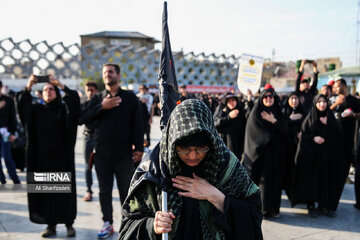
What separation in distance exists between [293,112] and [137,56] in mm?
50659

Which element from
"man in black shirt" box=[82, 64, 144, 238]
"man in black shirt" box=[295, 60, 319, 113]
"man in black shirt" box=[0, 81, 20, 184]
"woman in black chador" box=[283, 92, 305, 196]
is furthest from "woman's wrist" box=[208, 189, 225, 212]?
"man in black shirt" box=[0, 81, 20, 184]

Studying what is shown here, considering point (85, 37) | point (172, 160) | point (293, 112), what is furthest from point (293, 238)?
point (85, 37)

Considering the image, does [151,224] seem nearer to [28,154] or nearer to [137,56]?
[28,154]

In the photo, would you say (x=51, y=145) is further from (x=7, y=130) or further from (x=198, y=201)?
(x=7, y=130)

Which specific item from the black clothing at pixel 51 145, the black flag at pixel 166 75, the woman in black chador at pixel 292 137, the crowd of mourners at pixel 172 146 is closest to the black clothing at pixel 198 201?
the crowd of mourners at pixel 172 146


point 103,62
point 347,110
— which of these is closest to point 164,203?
point 347,110

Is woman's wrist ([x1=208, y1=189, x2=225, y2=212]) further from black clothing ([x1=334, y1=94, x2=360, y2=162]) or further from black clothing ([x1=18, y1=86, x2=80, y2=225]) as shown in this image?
black clothing ([x1=334, y1=94, x2=360, y2=162])

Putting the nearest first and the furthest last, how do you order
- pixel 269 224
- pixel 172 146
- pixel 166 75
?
pixel 172 146 → pixel 166 75 → pixel 269 224

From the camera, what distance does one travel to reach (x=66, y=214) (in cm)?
377

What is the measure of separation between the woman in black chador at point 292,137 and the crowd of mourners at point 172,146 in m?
0.02

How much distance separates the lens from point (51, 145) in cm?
376

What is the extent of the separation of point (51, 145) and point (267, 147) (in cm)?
294

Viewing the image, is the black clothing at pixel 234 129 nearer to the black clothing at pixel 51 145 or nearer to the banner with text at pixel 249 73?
the banner with text at pixel 249 73

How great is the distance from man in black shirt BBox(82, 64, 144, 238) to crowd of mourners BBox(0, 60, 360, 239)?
1 cm
